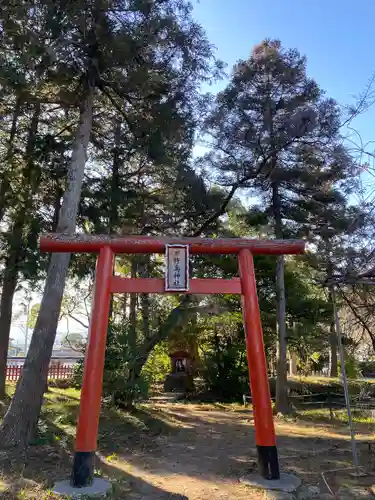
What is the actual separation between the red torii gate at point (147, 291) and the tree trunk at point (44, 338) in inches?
88.3

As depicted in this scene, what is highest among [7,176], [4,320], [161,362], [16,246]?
[7,176]

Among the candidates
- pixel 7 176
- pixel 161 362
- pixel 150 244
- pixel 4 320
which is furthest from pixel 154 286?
pixel 161 362

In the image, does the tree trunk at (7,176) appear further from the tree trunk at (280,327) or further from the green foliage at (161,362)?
the green foliage at (161,362)

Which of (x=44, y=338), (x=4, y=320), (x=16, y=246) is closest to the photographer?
(x=44, y=338)

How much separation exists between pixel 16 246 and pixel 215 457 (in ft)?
22.2

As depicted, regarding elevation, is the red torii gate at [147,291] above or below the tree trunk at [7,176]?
below

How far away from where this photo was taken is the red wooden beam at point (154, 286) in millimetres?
6254

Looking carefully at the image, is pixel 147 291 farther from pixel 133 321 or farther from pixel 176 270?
pixel 133 321

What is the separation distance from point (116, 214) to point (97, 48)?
412 cm

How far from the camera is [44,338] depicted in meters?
8.32

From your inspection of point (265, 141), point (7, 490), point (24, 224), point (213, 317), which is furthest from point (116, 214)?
point (7, 490)

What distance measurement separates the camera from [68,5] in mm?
8359

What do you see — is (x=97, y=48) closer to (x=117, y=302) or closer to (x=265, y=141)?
(x=265, y=141)

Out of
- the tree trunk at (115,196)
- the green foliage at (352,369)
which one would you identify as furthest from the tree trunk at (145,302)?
the green foliage at (352,369)
